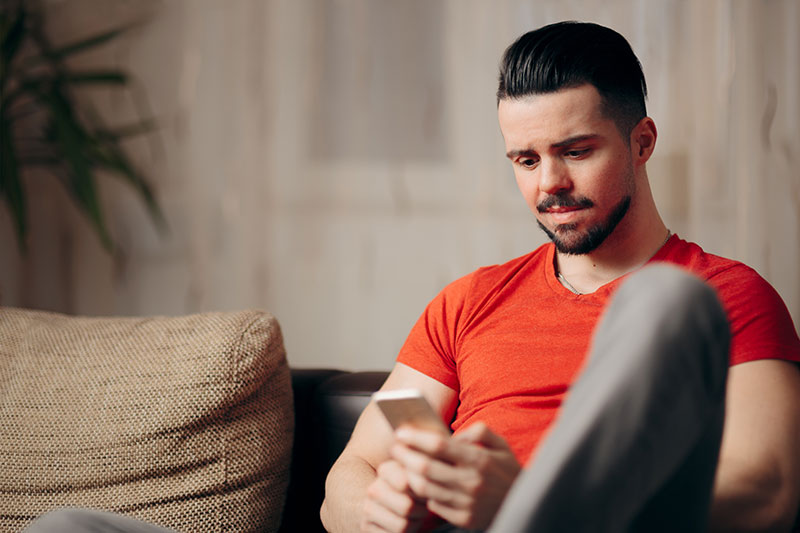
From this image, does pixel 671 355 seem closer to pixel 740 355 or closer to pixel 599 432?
pixel 599 432

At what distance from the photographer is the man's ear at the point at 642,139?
1190mm

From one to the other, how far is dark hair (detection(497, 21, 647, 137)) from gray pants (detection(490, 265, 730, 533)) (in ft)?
1.77

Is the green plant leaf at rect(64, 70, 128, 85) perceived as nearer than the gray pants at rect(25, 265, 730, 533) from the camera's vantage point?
No

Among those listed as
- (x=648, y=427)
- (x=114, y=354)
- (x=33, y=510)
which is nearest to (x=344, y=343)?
(x=114, y=354)

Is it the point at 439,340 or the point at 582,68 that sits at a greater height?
the point at 582,68

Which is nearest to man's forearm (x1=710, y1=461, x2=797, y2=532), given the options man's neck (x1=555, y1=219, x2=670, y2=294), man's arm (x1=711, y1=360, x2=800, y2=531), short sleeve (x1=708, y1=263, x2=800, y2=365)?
man's arm (x1=711, y1=360, x2=800, y2=531)

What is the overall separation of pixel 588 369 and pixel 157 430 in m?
0.85

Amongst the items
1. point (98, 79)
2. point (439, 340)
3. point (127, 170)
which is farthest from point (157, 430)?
point (98, 79)

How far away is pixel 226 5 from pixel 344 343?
108 cm

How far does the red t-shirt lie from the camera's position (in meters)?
1.01

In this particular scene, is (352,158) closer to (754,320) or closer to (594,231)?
(594,231)

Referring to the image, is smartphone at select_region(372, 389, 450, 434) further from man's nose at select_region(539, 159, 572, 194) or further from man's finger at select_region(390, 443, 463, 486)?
man's nose at select_region(539, 159, 572, 194)

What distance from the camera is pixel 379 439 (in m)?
1.22

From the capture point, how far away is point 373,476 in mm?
1154
